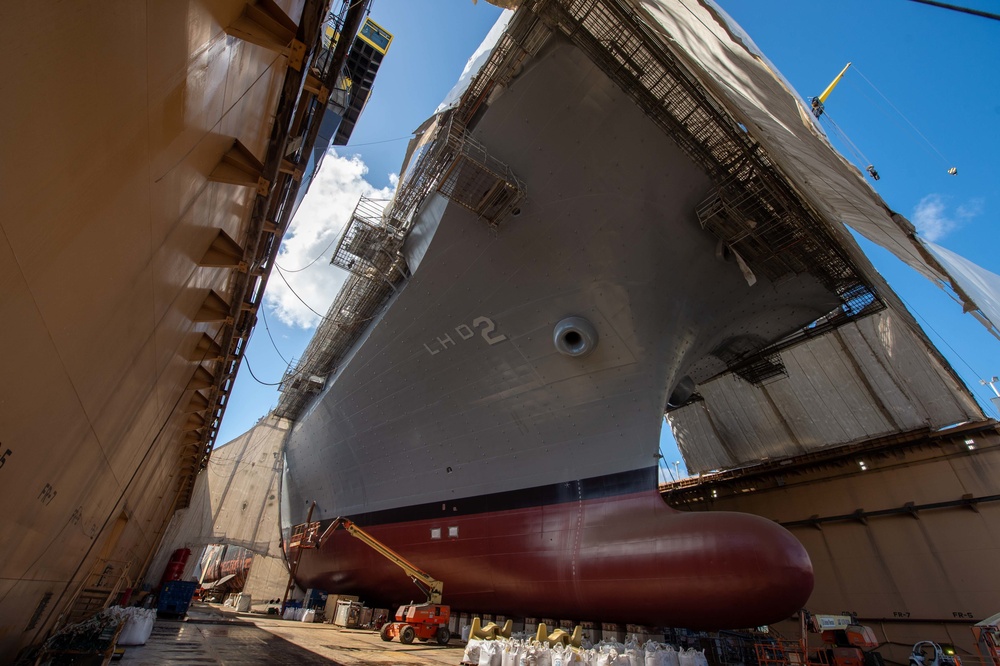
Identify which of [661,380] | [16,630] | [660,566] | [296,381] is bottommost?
[16,630]

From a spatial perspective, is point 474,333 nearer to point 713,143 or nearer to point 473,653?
point 473,653

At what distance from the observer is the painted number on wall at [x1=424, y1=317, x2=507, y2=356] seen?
7.93 metres

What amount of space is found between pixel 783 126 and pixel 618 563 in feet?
20.3

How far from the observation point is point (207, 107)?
236cm

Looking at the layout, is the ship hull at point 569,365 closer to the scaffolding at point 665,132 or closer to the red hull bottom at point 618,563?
the red hull bottom at point 618,563

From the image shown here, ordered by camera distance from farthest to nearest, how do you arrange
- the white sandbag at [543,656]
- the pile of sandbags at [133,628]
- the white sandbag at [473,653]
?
the pile of sandbags at [133,628] → the white sandbag at [473,653] → the white sandbag at [543,656]

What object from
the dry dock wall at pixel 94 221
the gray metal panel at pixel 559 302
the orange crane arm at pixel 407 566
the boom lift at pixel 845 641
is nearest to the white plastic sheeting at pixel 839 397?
the gray metal panel at pixel 559 302

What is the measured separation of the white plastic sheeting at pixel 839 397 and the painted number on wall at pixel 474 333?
361 inches

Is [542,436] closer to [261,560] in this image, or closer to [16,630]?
[16,630]

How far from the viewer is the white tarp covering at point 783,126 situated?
4.22 m

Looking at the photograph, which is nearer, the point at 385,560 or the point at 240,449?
the point at 385,560

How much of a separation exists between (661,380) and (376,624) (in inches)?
362

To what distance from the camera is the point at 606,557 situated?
6785 millimetres

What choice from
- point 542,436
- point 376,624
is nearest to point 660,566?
Result: point 542,436
